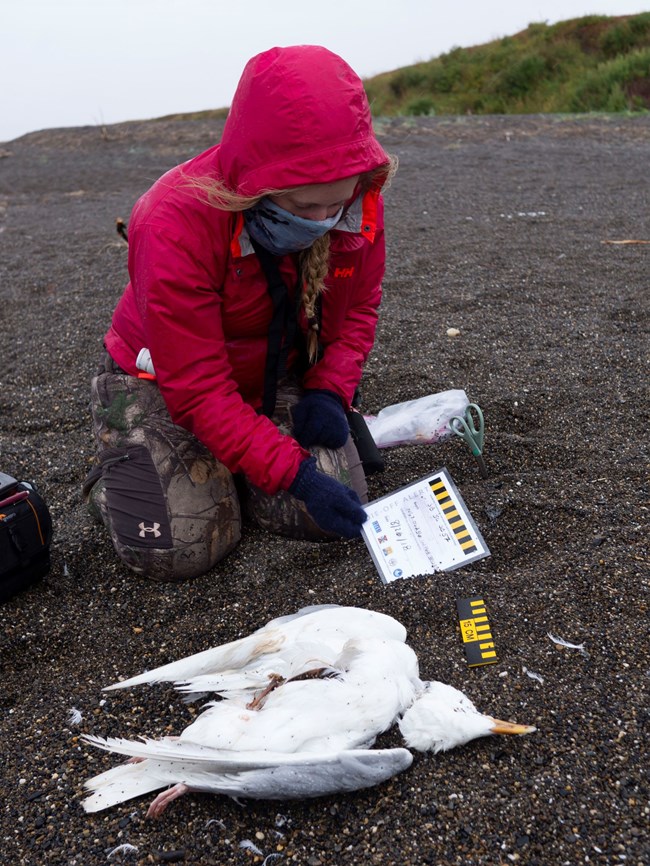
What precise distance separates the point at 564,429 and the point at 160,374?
156 cm

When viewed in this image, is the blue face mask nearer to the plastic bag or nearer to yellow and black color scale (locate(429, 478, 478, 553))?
yellow and black color scale (locate(429, 478, 478, 553))

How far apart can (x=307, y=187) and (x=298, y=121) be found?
17cm

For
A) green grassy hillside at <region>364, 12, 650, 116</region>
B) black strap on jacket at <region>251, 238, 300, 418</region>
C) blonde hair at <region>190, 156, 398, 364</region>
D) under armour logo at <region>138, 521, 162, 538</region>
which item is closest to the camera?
blonde hair at <region>190, 156, 398, 364</region>

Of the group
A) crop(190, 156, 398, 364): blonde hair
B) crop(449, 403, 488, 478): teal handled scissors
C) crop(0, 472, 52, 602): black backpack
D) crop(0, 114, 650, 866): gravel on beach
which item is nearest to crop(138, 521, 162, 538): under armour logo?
crop(0, 114, 650, 866): gravel on beach

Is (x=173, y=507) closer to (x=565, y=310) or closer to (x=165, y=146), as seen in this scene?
(x=565, y=310)

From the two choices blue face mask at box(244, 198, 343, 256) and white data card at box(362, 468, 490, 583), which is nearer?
blue face mask at box(244, 198, 343, 256)

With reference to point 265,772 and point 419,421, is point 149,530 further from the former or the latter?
point 419,421

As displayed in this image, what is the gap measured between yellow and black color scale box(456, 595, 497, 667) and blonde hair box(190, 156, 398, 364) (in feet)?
3.29

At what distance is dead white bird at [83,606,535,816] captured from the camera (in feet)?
5.31

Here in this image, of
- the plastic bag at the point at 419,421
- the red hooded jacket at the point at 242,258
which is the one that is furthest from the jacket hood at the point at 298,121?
the plastic bag at the point at 419,421

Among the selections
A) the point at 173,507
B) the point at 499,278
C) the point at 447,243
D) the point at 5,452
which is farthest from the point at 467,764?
the point at 447,243

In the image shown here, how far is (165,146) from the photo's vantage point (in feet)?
38.0

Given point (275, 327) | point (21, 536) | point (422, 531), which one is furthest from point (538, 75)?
point (21, 536)

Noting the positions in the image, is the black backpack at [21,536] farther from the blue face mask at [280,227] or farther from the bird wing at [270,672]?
the blue face mask at [280,227]
